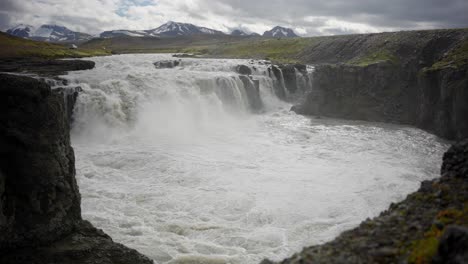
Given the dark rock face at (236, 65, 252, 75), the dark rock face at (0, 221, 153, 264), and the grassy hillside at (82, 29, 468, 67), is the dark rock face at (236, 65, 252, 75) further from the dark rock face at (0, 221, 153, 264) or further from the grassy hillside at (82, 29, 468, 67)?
the dark rock face at (0, 221, 153, 264)

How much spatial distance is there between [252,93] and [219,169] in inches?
1163

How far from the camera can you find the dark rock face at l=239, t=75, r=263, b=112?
54.6m

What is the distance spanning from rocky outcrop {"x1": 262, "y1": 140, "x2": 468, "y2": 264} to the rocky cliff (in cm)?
2789

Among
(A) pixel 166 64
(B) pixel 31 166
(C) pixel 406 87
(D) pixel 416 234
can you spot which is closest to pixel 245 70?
(A) pixel 166 64

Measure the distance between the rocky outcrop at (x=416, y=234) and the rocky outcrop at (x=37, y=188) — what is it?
22.6 ft

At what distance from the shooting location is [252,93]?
55094mm

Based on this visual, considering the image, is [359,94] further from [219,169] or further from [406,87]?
[219,169]

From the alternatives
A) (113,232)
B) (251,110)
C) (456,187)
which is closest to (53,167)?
(113,232)

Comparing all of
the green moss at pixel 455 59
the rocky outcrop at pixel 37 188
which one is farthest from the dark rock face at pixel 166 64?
the rocky outcrop at pixel 37 188

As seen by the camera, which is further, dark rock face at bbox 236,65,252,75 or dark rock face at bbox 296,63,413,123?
dark rock face at bbox 236,65,252,75

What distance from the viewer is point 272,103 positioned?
58312 mm

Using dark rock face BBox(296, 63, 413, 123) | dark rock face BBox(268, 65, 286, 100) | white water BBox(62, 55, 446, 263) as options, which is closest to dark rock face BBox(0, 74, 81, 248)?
white water BBox(62, 55, 446, 263)

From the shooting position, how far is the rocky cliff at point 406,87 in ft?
121

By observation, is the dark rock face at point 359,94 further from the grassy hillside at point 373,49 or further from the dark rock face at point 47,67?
the dark rock face at point 47,67
